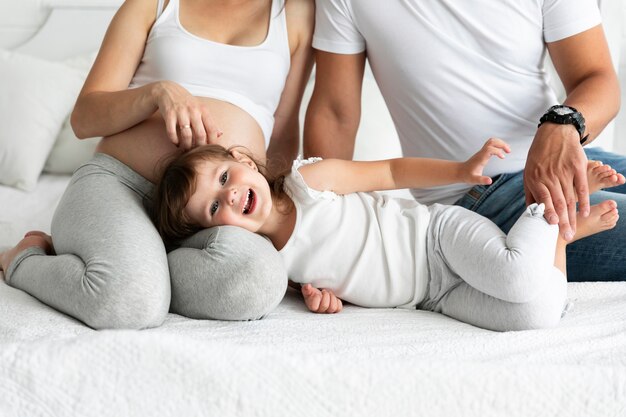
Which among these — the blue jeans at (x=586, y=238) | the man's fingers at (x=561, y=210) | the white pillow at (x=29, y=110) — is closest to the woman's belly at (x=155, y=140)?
the blue jeans at (x=586, y=238)

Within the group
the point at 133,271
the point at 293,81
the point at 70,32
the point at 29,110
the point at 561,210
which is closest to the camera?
the point at 133,271

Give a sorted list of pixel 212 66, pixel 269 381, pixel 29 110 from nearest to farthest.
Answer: pixel 269 381 → pixel 212 66 → pixel 29 110

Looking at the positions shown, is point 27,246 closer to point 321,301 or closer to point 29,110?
point 321,301

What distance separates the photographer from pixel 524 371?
39.6 inches

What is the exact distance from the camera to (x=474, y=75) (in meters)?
1.76

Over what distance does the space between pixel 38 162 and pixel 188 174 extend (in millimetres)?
1164

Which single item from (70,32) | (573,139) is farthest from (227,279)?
(70,32)

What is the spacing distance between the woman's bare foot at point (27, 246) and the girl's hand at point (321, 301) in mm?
549

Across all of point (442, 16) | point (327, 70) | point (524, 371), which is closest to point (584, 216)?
point (524, 371)

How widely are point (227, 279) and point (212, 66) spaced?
2.07 feet

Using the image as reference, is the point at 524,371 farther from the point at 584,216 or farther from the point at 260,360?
the point at 584,216

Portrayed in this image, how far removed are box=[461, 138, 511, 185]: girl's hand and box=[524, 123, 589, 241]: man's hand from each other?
7 centimetres

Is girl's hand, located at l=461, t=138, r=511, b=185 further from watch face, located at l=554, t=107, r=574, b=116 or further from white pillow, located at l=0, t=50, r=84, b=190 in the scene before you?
white pillow, located at l=0, t=50, r=84, b=190

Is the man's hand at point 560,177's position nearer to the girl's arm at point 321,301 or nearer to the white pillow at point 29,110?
the girl's arm at point 321,301
